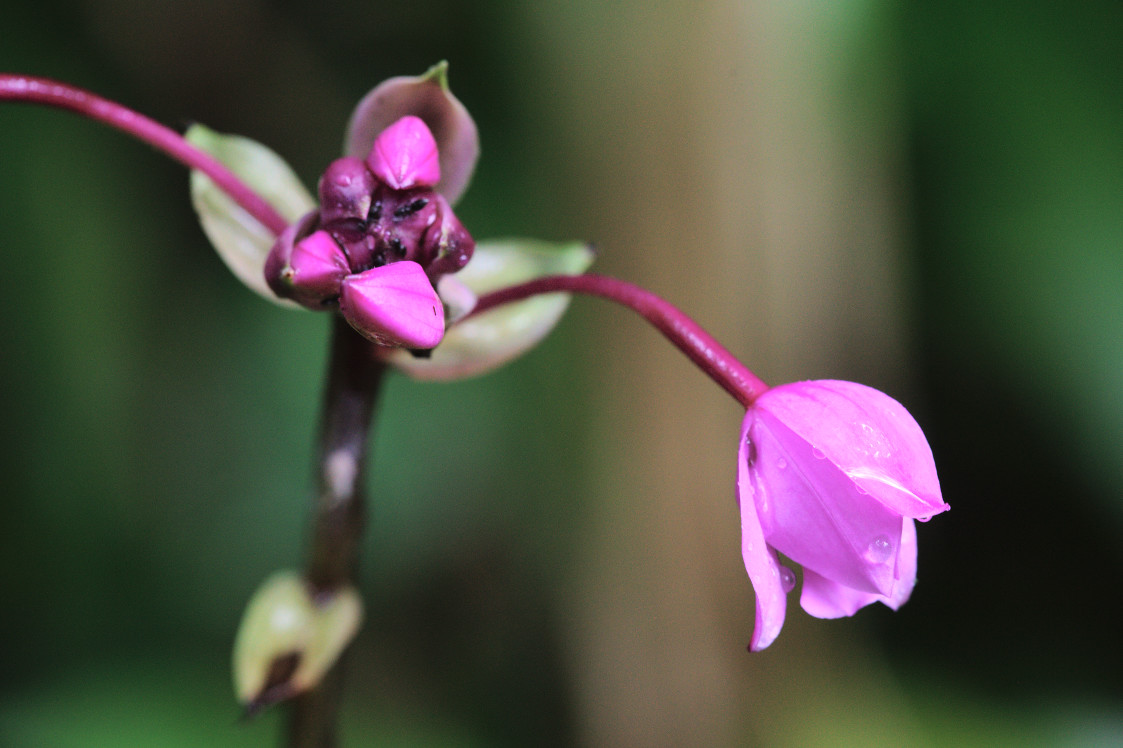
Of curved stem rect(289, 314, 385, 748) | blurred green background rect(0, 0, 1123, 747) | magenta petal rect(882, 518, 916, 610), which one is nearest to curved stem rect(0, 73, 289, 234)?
curved stem rect(289, 314, 385, 748)

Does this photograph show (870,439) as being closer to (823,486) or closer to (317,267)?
(823,486)

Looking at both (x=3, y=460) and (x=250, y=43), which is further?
(x=250, y=43)

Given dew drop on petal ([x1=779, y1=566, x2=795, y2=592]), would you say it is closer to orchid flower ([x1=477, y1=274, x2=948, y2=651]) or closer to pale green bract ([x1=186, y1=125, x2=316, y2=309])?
orchid flower ([x1=477, y1=274, x2=948, y2=651])

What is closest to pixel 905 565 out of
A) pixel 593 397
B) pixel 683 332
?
pixel 683 332

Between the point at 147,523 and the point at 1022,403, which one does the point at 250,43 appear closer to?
the point at 147,523

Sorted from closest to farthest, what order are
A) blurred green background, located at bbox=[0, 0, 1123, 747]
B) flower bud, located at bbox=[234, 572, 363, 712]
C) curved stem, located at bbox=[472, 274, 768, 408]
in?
curved stem, located at bbox=[472, 274, 768, 408] < flower bud, located at bbox=[234, 572, 363, 712] < blurred green background, located at bbox=[0, 0, 1123, 747]

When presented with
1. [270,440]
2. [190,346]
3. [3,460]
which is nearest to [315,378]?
[270,440]
